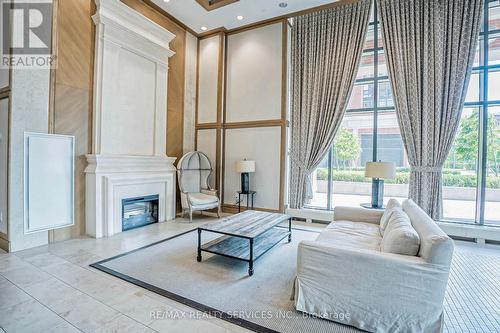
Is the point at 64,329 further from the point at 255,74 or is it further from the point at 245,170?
the point at 255,74

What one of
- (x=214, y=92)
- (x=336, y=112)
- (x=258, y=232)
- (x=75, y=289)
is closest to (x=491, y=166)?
(x=336, y=112)

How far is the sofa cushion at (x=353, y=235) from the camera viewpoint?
8.33ft

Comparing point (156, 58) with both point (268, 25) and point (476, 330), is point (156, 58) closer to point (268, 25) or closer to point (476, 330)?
point (268, 25)

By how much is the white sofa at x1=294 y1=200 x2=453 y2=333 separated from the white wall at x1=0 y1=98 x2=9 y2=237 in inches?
152

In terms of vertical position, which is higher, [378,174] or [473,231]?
[378,174]

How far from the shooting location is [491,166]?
169 inches

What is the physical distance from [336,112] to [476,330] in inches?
152

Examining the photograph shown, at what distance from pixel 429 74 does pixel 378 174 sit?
1973 millimetres

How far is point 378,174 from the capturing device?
420cm

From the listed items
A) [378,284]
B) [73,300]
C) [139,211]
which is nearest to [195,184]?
[139,211]

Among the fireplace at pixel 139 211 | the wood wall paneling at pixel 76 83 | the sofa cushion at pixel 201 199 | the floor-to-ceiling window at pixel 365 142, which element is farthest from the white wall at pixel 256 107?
the wood wall paneling at pixel 76 83

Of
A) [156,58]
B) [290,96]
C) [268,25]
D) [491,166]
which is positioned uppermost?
[268,25]

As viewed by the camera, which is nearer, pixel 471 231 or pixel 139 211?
pixel 471 231

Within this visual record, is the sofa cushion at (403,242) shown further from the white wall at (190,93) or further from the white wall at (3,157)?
the white wall at (190,93)
